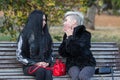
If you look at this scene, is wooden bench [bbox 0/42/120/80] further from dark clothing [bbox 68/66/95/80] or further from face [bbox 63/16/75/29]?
face [bbox 63/16/75/29]

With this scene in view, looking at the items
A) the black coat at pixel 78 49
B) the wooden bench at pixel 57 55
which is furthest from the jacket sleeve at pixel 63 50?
the wooden bench at pixel 57 55

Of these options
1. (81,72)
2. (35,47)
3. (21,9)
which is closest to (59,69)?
(81,72)

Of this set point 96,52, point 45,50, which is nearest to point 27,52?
point 45,50

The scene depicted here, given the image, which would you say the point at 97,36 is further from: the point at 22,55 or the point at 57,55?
the point at 22,55

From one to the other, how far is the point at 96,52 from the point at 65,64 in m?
0.84

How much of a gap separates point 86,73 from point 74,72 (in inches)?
7.3

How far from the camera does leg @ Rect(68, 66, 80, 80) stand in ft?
26.1

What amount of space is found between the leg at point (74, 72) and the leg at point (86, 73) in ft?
0.22

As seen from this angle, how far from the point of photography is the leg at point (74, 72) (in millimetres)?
7943

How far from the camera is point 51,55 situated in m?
8.36

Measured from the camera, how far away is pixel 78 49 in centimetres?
801

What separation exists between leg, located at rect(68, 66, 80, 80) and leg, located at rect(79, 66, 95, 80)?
0.07m

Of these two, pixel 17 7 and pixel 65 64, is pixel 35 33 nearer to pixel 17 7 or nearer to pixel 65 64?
pixel 65 64

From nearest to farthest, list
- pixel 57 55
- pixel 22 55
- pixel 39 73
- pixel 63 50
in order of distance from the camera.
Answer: pixel 39 73, pixel 22 55, pixel 63 50, pixel 57 55
